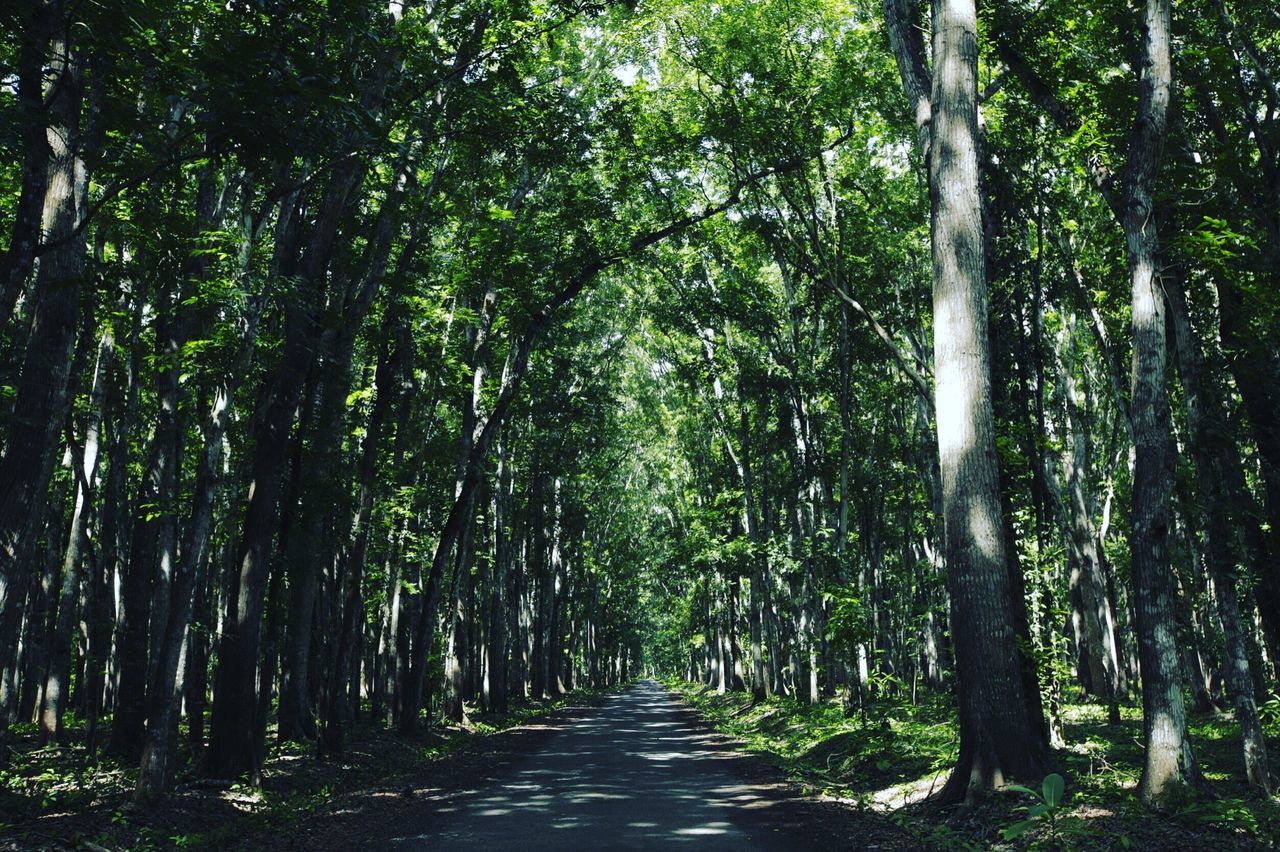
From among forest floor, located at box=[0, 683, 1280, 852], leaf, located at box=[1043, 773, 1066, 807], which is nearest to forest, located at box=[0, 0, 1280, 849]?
leaf, located at box=[1043, 773, 1066, 807]

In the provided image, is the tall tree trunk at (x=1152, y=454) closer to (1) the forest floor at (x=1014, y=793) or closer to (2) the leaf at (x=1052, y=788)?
(1) the forest floor at (x=1014, y=793)

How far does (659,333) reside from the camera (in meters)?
31.2

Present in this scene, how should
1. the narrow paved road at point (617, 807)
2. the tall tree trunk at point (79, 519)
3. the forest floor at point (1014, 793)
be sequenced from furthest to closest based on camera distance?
the tall tree trunk at point (79, 519) < the narrow paved road at point (617, 807) < the forest floor at point (1014, 793)

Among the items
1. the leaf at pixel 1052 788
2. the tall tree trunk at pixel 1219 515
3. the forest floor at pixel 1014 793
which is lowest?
the forest floor at pixel 1014 793

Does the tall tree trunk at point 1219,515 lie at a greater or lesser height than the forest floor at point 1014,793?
greater

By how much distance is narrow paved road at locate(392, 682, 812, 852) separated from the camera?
830 cm

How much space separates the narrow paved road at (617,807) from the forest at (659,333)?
72cm

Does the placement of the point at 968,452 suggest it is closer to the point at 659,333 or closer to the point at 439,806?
the point at 439,806

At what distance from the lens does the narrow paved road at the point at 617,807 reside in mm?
8305

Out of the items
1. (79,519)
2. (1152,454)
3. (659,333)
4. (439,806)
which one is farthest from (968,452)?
(659,333)

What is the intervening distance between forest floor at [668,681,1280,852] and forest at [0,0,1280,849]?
95mm

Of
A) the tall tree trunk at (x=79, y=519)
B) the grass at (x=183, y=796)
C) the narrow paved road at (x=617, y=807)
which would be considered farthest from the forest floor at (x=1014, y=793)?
the tall tree trunk at (x=79, y=519)

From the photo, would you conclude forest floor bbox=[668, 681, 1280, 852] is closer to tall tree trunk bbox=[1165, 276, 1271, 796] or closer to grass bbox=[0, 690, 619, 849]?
tall tree trunk bbox=[1165, 276, 1271, 796]

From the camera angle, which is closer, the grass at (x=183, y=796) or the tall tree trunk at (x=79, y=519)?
the grass at (x=183, y=796)
